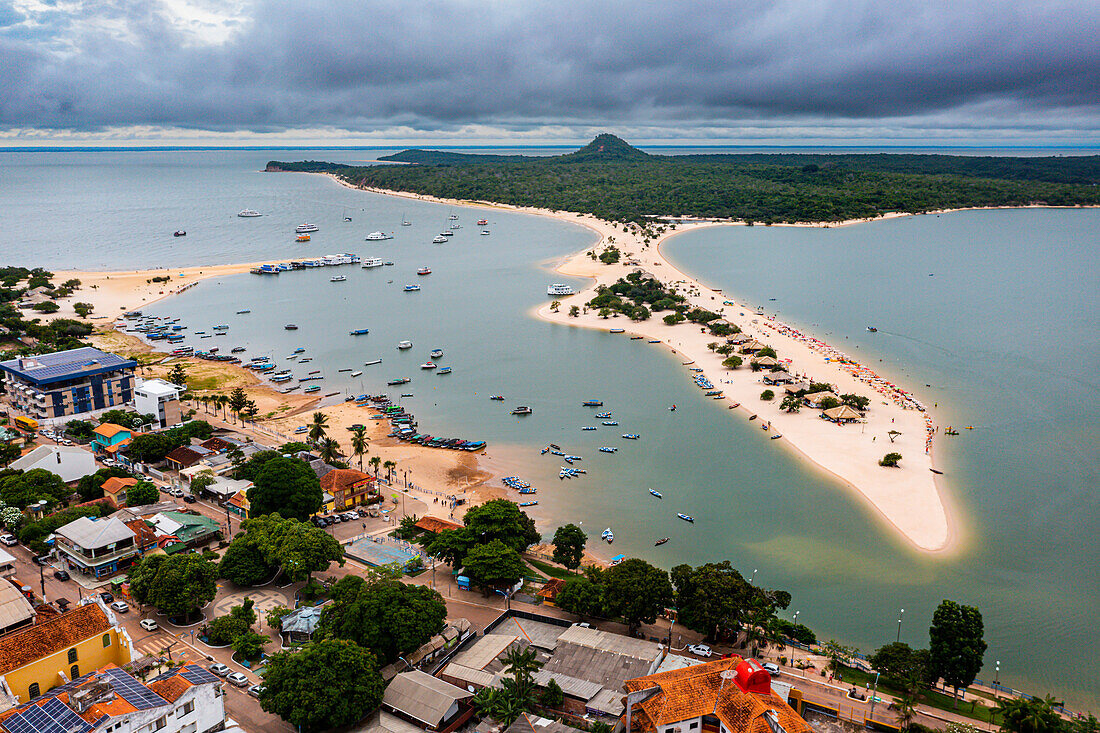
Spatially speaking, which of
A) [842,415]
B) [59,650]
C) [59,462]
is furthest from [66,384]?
[842,415]

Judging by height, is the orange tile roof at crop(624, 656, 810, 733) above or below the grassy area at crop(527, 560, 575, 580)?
above

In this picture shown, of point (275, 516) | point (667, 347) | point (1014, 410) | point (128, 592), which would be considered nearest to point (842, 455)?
point (1014, 410)

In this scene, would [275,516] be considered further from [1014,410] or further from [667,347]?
[1014,410]

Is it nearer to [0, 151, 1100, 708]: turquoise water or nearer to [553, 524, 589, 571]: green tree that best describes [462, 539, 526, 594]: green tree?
[553, 524, 589, 571]: green tree

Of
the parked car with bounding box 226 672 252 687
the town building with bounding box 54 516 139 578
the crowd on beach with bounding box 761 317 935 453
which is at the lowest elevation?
the parked car with bounding box 226 672 252 687

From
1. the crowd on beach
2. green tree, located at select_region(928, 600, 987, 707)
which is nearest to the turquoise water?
the crowd on beach

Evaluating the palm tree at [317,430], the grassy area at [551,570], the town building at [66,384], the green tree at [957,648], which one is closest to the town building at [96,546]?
the palm tree at [317,430]

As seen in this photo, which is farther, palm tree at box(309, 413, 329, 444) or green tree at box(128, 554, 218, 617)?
palm tree at box(309, 413, 329, 444)

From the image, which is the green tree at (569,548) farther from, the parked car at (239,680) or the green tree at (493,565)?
the parked car at (239,680)
